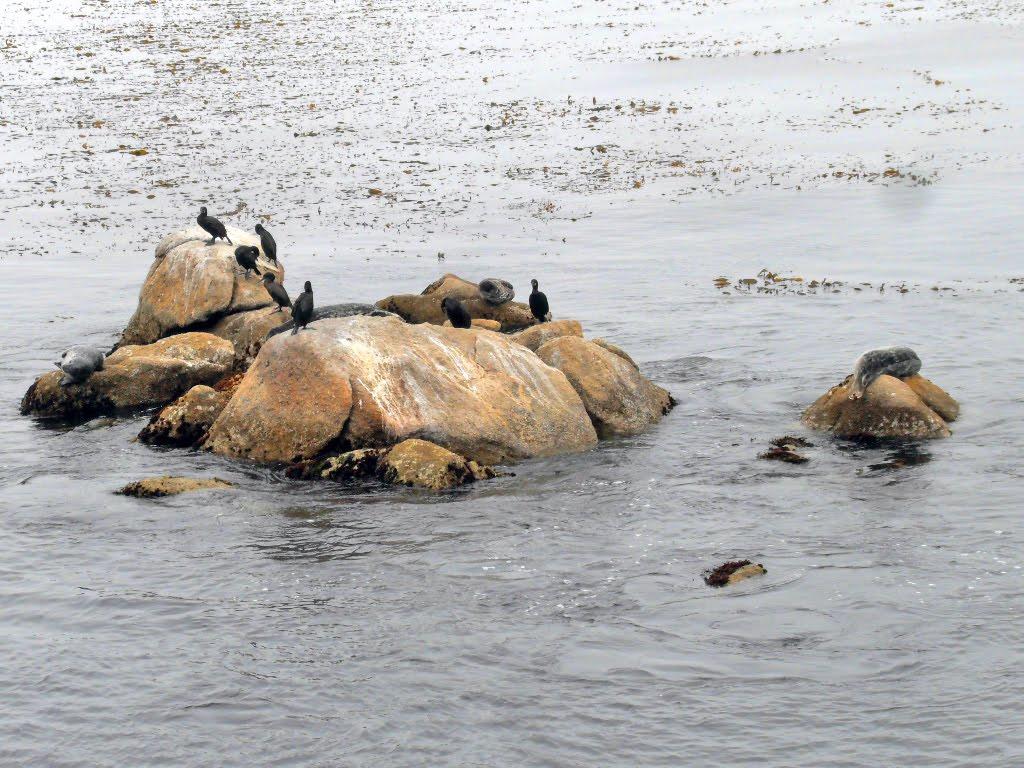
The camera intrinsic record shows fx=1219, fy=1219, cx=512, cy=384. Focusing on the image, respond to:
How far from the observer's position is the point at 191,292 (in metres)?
26.2

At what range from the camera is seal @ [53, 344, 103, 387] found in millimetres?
22578

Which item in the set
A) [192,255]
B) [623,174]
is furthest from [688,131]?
[192,255]

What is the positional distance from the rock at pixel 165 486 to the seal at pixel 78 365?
5.37 metres

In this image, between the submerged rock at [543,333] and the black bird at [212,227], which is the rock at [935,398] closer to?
the submerged rock at [543,333]

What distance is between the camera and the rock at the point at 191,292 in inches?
1025

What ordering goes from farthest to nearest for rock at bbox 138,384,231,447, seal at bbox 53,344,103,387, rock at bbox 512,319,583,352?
rock at bbox 512,319,583,352
seal at bbox 53,344,103,387
rock at bbox 138,384,231,447

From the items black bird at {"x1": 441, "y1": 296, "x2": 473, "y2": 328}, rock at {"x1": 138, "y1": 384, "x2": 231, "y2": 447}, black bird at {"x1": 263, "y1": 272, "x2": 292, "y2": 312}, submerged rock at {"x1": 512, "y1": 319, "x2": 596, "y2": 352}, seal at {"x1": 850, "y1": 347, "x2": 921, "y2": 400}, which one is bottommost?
rock at {"x1": 138, "y1": 384, "x2": 231, "y2": 447}

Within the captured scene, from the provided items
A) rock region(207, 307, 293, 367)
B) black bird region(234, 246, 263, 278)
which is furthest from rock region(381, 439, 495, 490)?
black bird region(234, 246, 263, 278)

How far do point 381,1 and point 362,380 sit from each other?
59917 mm

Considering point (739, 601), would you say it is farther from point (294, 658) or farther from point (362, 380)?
point (362, 380)

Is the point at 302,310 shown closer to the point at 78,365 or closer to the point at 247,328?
the point at 78,365

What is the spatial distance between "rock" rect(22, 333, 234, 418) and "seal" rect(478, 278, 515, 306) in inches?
239

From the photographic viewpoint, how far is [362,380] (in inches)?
752

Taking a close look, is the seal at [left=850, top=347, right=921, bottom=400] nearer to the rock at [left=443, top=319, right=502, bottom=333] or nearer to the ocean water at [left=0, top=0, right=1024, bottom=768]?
the ocean water at [left=0, top=0, right=1024, bottom=768]
